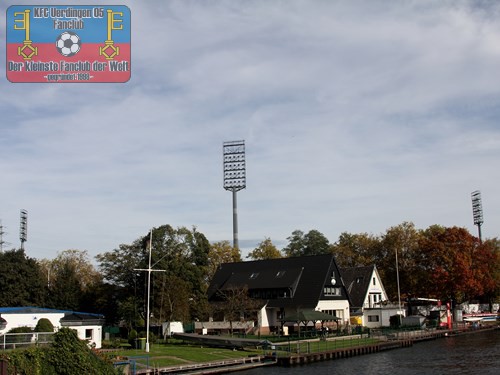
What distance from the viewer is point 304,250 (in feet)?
493

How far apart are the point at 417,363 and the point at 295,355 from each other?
34.5ft

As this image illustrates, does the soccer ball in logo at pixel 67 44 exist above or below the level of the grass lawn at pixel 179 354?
above

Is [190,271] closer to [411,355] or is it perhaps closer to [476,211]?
[411,355]

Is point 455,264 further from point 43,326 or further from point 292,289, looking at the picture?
point 43,326

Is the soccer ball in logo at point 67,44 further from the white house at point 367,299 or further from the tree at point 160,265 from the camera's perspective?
the white house at point 367,299

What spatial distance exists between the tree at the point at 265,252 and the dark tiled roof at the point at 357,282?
24.5m

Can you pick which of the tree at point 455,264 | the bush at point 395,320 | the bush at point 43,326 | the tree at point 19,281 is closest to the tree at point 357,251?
the tree at point 455,264

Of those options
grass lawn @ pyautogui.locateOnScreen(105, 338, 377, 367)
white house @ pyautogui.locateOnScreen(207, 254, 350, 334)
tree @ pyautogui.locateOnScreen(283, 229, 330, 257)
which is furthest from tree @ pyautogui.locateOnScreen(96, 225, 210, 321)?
tree @ pyautogui.locateOnScreen(283, 229, 330, 257)

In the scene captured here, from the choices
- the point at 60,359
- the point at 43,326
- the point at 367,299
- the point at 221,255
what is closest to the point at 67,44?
the point at 60,359

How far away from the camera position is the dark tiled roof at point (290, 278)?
74.1 meters

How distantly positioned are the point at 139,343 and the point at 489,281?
6385 centimetres

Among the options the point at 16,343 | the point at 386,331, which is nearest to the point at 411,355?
the point at 386,331

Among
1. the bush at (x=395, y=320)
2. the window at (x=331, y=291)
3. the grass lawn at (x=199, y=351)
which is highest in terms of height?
the window at (x=331, y=291)

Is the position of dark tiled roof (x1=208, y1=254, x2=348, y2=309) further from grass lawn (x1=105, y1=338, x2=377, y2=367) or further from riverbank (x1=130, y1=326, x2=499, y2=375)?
grass lawn (x1=105, y1=338, x2=377, y2=367)
